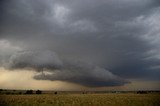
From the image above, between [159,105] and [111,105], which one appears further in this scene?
[111,105]

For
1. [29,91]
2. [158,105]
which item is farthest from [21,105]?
[29,91]

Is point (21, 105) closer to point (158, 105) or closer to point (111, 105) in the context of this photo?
point (111, 105)

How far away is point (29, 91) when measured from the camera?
11206cm

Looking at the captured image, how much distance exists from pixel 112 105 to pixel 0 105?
12290 millimetres

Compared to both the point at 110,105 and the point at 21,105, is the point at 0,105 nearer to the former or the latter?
the point at 21,105

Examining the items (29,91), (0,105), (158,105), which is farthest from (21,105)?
(29,91)

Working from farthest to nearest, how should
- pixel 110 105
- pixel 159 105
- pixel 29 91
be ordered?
1. pixel 29 91
2. pixel 110 105
3. pixel 159 105

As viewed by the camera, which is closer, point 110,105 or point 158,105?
point 158,105

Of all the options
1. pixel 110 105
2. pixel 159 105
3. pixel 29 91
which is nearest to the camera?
pixel 159 105

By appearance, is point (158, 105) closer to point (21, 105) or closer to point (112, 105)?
point (112, 105)

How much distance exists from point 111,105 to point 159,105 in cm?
515

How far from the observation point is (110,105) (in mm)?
26656

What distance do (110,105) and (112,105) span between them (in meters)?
0.24

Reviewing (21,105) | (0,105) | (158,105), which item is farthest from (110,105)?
(0,105)
